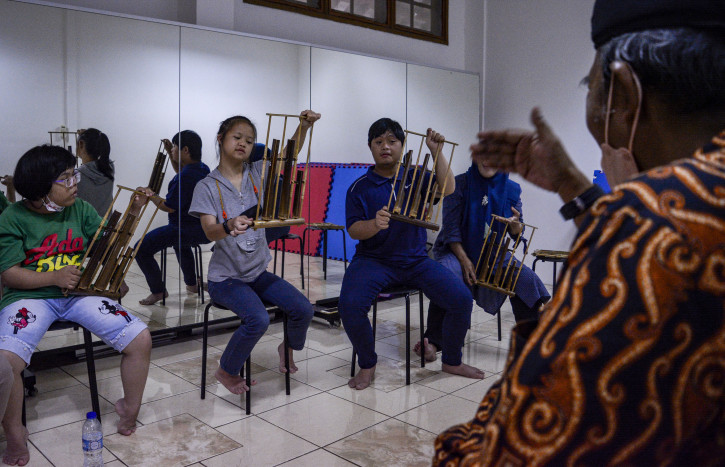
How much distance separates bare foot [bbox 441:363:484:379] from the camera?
3286 millimetres

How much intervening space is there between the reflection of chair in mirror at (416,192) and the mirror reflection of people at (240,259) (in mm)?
561

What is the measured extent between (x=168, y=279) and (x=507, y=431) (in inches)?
133

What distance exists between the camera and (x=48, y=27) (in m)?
3.19

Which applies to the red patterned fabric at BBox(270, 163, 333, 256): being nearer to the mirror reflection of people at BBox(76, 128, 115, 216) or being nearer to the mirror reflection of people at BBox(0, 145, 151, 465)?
the mirror reflection of people at BBox(76, 128, 115, 216)

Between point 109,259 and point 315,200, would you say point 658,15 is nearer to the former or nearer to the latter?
point 109,259

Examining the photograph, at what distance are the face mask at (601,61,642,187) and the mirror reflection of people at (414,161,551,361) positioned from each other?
8.55 ft

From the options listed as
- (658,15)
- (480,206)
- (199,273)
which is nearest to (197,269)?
(199,273)

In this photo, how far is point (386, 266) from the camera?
3.24 m

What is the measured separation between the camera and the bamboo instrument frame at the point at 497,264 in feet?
11.0

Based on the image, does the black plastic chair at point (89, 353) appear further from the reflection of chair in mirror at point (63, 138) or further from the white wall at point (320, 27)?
the white wall at point (320, 27)

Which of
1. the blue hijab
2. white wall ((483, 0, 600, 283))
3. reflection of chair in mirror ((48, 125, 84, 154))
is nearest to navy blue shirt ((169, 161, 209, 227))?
reflection of chair in mirror ((48, 125, 84, 154))

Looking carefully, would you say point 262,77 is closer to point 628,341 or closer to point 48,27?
point 48,27

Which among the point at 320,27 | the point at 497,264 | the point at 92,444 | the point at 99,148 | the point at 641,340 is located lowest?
the point at 92,444

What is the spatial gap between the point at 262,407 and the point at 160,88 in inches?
78.5
